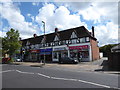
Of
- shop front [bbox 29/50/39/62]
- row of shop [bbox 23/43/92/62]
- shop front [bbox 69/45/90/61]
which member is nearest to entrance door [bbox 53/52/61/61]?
row of shop [bbox 23/43/92/62]

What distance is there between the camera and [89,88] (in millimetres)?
7047

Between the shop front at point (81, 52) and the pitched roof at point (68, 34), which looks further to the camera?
the pitched roof at point (68, 34)

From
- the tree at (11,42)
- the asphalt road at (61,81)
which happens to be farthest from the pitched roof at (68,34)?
the asphalt road at (61,81)

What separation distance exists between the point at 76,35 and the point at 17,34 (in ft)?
58.3

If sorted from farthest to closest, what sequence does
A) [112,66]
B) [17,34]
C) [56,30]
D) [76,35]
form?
1. [56,30]
2. [17,34]
3. [76,35]
4. [112,66]

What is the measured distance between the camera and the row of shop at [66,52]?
32.0 m

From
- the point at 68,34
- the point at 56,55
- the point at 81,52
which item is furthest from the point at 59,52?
the point at 81,52

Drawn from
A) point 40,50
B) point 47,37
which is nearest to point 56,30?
point 47,37

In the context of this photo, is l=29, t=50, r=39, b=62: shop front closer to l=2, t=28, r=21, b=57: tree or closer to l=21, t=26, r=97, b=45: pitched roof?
l=21, t=26, r=97, b=45: pitched roof

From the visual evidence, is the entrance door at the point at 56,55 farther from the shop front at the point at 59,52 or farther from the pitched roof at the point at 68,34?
the pitched roof at the point at 68,34

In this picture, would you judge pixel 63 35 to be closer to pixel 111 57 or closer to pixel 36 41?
pixel 36 41

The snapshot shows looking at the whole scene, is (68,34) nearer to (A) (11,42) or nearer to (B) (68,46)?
(B) (68,46)

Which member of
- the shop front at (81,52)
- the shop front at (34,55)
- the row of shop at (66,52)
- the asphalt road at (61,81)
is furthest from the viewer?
the shop front at (34,55)

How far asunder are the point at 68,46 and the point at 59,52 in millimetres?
4134
